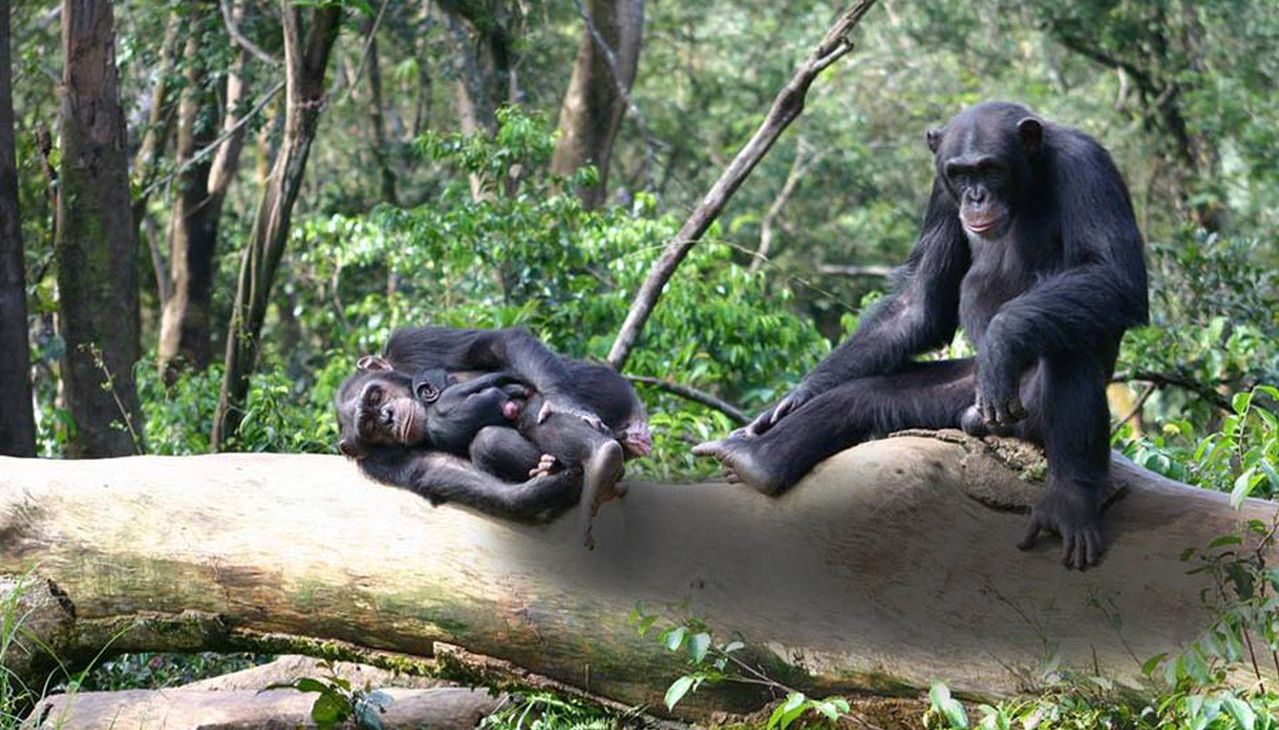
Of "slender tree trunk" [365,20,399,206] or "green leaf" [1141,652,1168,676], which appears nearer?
"green leaf" [1141,652,1168,676]

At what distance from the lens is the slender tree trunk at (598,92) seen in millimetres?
12961

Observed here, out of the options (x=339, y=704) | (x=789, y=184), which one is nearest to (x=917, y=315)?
(x=339, y=704)

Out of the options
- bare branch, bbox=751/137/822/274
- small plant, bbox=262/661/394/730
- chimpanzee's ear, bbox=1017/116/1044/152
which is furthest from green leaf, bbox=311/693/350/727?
bare branch, bbox=751/137/822/274

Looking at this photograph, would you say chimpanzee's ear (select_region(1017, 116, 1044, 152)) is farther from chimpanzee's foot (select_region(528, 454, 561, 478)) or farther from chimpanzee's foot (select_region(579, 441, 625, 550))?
chimpanzee's foot (select_region(528, 454, 561, 478))

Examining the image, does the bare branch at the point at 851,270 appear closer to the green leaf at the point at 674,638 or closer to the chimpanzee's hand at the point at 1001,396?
the chimpanzee's hand at the point at 1001,396

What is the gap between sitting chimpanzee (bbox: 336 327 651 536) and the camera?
15.3ft

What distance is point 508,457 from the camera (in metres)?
4.84

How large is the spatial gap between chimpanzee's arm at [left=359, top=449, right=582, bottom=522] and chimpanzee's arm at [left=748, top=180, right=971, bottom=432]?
4.03 feet

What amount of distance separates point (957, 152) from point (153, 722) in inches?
130

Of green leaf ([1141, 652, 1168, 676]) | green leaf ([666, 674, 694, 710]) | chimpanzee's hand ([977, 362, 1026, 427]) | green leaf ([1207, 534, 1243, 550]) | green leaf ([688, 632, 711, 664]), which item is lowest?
green leaf ([666, 674, 694, 710])

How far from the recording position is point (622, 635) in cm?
446

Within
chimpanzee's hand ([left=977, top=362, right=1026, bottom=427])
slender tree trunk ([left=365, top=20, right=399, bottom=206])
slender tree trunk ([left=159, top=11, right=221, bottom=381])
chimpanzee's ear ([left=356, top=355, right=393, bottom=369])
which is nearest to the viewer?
chimpanzee's hand ([left=977, top=362, right=1026, bottom=427])

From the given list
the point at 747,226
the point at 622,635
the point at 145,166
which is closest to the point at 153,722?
the point at 622,635

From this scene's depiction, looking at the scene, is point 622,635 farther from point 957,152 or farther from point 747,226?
point 747,226
